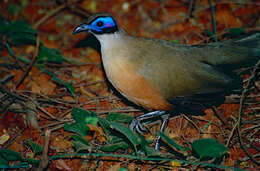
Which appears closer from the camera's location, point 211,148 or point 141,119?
point 211,148

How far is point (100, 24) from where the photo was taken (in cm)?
368

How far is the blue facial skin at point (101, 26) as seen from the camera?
3.65 m

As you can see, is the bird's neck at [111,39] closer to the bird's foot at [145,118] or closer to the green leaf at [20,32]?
the bird's foot at [145,118]

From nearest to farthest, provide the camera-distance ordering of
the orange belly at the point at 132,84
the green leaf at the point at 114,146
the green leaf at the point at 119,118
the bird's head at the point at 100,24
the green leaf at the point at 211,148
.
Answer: the green leaf at the point at 211,148
the green leaf at the point at 114,146
the orange belly at the point at 132,84
the bird's head at the point at 100,24
the green leaf at the point at 119,118

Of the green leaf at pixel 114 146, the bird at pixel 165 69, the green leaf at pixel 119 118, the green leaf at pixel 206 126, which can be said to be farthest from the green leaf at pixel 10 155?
the green leaf at pixel 206 126

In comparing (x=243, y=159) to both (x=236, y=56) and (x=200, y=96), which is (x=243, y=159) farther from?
(x=236, y=56)

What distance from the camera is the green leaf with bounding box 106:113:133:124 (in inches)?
147

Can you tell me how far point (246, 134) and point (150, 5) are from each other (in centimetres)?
359

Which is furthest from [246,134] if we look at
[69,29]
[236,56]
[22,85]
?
[69,29]

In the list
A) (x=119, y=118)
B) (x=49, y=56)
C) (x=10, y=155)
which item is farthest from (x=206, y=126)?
(x=49, y=56)

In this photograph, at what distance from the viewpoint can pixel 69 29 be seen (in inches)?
227

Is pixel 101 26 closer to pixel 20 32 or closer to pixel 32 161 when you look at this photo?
pixel 32 161

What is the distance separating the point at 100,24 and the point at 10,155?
201 centimetres

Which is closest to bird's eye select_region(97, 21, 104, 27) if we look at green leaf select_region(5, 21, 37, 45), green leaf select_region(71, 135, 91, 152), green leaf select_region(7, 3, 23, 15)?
green leaf select_region(71, 135, 91, 152)
